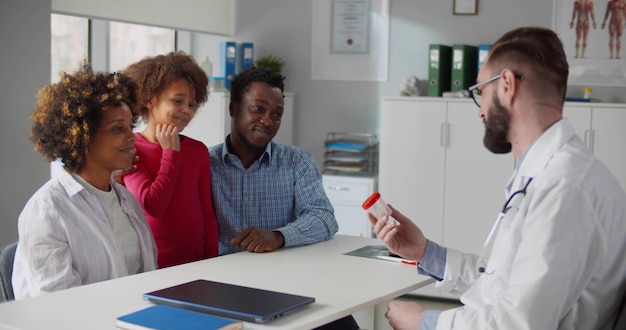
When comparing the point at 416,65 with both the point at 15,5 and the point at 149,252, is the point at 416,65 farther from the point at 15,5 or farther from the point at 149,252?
the point at 149,252

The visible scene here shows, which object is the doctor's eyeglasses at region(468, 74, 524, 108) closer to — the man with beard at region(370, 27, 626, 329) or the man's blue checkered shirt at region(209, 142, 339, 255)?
the man with beard at region(370, 27, 626, 329)

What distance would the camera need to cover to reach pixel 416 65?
17.9 ft

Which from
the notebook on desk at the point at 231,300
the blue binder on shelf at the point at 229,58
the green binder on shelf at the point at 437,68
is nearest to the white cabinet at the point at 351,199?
the green binder on shelf at the point at 437,68

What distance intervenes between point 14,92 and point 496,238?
8.61 feet

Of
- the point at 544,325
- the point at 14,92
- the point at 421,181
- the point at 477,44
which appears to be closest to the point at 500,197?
the point at 421,181

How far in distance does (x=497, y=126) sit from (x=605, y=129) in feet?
9.64

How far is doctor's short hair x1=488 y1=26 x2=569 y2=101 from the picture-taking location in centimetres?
199

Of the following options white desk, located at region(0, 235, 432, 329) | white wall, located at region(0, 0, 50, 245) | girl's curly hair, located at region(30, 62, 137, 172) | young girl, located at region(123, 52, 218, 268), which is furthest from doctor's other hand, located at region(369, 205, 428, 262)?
white wall, located at region(0, 0, 50, 245)

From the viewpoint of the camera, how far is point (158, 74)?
2.97 m

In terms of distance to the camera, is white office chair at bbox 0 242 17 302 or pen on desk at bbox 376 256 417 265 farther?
pen on desk at bbox 376 256 417 265

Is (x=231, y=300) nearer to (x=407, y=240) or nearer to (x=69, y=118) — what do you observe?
(x=407, y=240)

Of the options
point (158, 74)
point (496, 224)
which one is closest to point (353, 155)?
point (158, 74)

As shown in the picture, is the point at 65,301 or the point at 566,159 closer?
the point at 566,159

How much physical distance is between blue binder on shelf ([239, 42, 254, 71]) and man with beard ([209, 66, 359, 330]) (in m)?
2.58
